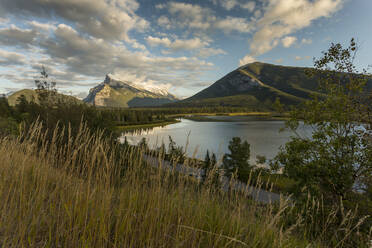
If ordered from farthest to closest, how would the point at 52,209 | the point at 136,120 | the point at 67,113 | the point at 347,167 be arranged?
the point at 136,120 < the point at 67,113 < the point at 347,167 < the point at 52,209

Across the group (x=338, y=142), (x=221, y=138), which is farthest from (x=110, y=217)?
(x=221, y=138)

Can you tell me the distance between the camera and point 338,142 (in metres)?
9.95

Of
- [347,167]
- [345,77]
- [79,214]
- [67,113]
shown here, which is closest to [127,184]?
[79,214]

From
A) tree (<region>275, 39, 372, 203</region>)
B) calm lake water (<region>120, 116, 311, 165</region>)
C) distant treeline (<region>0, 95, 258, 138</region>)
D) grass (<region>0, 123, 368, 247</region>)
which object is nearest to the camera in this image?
grass (<region>0, 123, 368, 247</region>)

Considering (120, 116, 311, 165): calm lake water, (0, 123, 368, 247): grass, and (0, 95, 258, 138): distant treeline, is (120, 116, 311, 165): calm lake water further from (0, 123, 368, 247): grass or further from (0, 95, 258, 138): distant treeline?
(0, 123, 368, 247): grass

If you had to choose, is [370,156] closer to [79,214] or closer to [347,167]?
[347,167]

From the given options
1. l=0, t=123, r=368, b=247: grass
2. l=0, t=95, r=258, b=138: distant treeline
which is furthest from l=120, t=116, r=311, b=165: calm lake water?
l=0, t=123, r=368, b=247: grass

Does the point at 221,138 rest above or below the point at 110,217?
below

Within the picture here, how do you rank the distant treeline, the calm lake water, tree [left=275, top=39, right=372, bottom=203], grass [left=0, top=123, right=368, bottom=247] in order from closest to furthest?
1. grass [left=0, top=123, right=368, bottom=247]
2. tree [left=275, top=39, right=372, bottom=203]
3. the distant treeline
4. the calm lake water

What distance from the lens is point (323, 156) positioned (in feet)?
34.2

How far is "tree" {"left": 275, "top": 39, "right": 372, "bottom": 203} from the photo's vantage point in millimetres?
9547

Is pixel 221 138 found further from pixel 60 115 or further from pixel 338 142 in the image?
pixel 338 142

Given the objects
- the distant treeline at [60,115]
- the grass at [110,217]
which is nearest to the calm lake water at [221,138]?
the distant treeline at [60,115]

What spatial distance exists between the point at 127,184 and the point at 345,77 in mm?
13904
